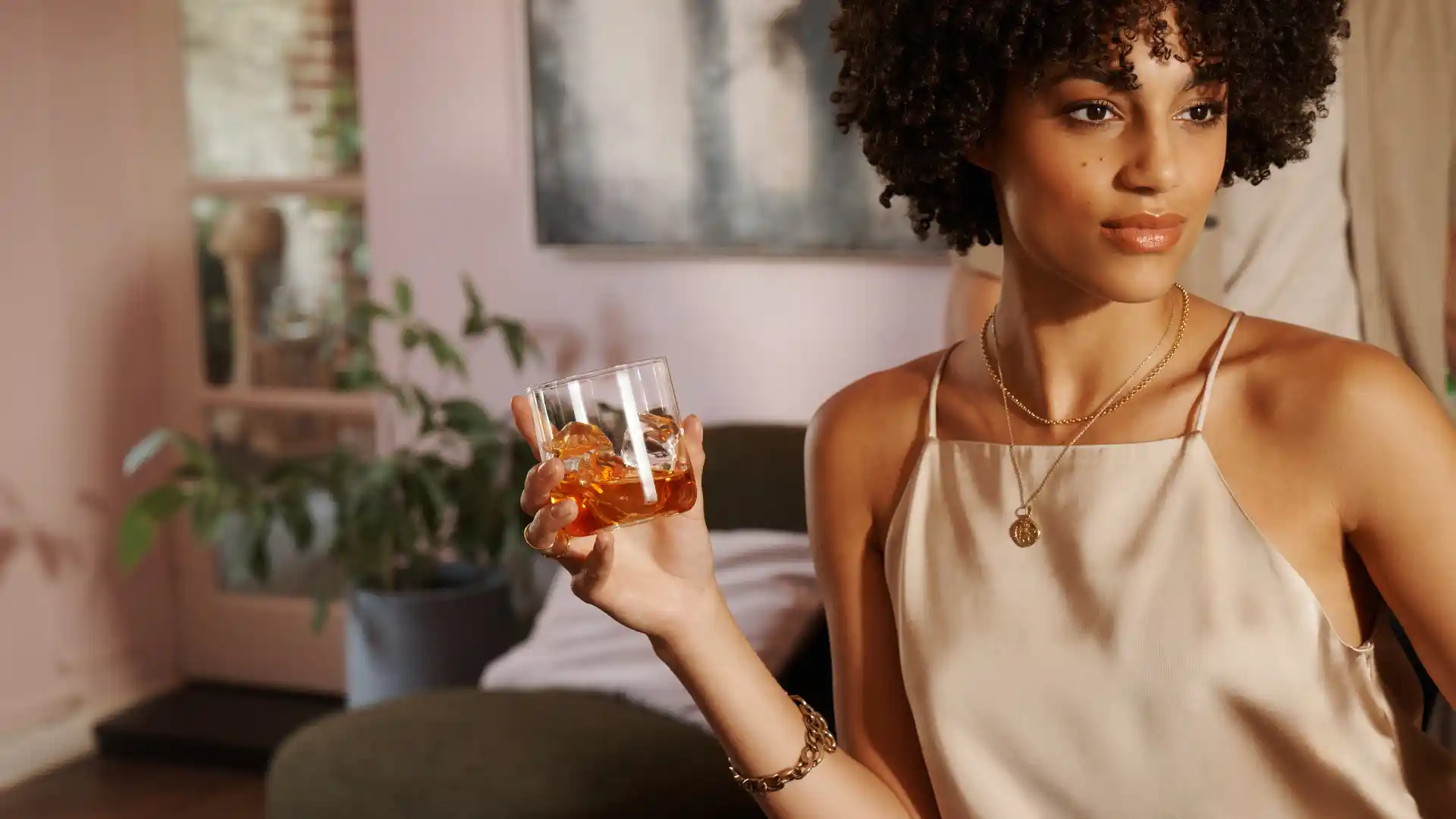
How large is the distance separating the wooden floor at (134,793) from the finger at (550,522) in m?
2.65

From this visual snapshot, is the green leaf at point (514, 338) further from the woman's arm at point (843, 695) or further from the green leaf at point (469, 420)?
the woman's arm at point (843, 695)

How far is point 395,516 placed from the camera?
2982 mm

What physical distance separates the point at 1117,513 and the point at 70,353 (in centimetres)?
318

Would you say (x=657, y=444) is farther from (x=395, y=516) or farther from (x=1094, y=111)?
(x=395, y=516)

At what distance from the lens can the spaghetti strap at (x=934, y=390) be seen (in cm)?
134

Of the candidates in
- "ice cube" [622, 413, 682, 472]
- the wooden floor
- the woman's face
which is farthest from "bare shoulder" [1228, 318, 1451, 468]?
the wooden floor

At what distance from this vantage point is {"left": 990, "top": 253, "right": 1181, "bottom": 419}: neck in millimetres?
1218

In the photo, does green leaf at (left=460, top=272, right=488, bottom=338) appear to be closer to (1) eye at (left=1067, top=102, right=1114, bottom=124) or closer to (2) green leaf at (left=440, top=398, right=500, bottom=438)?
(2) green leaf at (left=440, top=398, right=500, bottom=438)

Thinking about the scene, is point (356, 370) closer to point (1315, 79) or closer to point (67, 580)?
point (67, 580)

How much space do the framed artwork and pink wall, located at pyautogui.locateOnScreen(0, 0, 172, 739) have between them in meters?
1.30

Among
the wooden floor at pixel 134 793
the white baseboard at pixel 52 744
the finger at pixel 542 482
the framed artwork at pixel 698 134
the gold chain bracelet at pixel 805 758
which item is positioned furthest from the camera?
the white baseboard at pixel 52 744

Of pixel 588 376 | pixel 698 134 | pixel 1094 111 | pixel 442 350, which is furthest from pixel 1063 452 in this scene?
pixel 442 350

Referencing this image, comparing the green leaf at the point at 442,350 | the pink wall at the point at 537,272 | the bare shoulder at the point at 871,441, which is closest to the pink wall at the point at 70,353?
the pink wall at the point at 537,272

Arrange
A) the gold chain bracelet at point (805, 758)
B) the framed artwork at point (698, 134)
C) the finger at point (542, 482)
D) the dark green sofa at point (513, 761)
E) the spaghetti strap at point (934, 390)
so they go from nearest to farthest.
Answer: the finger at point (542, 482) → the gold chain bracelet at point (805, 758) → the spaghetti strap at point (934, 390) → the dark green sofa at point (513, 761) → the framed artwork at point (698, 134)
